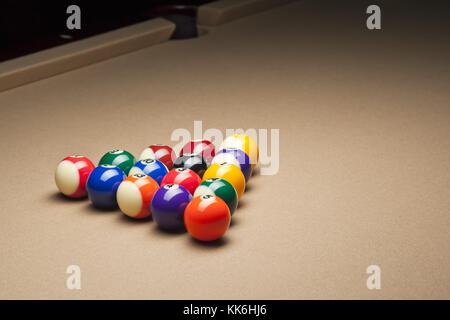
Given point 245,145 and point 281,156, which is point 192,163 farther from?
point 281,156

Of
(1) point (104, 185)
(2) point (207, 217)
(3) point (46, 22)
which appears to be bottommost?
(2) point (207, 217)

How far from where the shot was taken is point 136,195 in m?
2.44

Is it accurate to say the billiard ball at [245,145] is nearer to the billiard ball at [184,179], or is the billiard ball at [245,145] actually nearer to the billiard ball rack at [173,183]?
the billiard ball rack at [173,183]

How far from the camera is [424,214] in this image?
2471 millimetres

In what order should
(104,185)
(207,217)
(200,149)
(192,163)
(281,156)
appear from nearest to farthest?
(207,217) → (104,185) → (192,163) → (200,149) → (281,156)

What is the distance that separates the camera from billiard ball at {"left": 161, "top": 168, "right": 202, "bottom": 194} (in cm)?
253

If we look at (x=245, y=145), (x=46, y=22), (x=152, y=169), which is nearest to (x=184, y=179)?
(x=152, y=169)

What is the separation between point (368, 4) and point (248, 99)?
Result: 1.90 m

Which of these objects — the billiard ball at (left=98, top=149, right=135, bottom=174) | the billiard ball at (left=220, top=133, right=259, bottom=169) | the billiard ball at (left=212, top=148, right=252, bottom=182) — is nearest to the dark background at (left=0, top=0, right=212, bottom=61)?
the billiard ball at (left=98, top=149, right=135, bottom=174)

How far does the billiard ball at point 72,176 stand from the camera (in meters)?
2.62

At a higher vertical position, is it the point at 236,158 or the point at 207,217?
the point at 236,158

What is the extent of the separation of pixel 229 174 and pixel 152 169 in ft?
0.93

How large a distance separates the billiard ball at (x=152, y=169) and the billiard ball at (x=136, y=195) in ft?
0.33

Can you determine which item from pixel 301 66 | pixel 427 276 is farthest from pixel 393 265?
pixel 301 66
